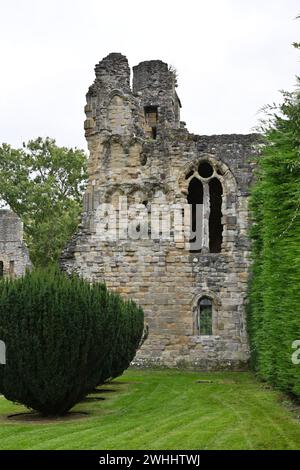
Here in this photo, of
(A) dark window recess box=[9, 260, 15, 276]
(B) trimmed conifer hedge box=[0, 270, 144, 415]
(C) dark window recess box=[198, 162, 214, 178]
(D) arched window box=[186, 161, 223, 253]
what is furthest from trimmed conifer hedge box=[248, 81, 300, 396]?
(A) dark window recess box=[9, 260, 15, 276]

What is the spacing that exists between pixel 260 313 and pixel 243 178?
7232 mm

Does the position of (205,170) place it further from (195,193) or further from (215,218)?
(215,218)

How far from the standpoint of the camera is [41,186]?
146 feet

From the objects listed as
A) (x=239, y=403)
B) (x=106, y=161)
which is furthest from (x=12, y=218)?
(x=239, y=403)

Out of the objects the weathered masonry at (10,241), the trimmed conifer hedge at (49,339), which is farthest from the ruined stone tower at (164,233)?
the weathered masonry at (10,241)

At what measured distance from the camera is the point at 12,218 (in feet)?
135

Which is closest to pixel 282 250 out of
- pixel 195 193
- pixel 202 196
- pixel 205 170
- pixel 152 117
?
pixel 205 170

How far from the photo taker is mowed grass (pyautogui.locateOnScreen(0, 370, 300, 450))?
10.1 m

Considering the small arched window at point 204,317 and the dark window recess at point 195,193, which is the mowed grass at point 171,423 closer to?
the small arched window at point 204,317

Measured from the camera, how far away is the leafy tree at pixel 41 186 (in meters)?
44.5

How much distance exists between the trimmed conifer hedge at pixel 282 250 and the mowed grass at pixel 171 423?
729 mm

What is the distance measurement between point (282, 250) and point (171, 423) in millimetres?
3343

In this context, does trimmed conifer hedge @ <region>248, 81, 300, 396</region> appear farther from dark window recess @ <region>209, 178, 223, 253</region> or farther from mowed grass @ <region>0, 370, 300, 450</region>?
dark window recess @ <region>209, 178, 223, 253</region>
